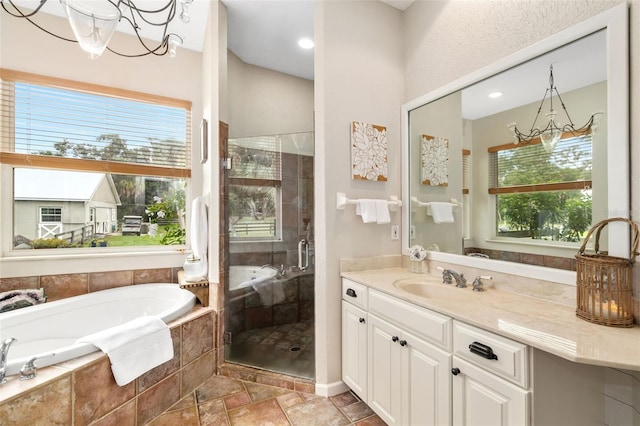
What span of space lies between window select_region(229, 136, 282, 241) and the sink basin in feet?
3.68

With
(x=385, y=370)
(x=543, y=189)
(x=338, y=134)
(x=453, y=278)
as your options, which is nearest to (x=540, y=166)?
(x=543, y=189)

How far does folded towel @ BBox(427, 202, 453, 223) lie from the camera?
1978 millimetres

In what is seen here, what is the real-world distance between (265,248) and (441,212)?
4.80 ft

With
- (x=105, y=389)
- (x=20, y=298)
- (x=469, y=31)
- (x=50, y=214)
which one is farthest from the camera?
(x=50, y=214)

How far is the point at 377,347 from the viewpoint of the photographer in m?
1.68

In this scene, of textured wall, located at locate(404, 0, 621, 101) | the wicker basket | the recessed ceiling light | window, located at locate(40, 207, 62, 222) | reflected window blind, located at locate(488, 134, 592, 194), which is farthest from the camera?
the recessed ceiling light

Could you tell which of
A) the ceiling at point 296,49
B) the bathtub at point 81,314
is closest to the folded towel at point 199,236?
the bathtub at point 81,314

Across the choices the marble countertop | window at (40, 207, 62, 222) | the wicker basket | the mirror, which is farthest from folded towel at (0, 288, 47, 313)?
the wicker basket

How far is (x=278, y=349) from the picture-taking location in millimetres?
2367

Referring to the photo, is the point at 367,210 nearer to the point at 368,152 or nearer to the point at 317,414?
the point at 368,152

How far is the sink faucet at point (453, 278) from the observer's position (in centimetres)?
172

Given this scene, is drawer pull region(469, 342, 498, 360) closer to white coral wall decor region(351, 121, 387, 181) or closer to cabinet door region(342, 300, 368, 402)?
cabinet door region(342, 300, 368, 402)

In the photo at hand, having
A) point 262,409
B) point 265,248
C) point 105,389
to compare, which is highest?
point 265,248

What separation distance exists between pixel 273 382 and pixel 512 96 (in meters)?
2.47
